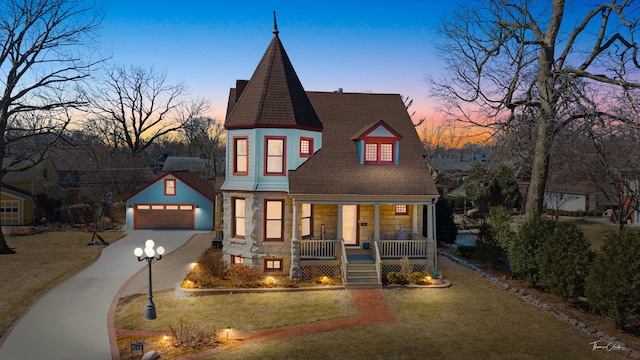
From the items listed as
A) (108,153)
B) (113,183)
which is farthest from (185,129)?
(113,183)

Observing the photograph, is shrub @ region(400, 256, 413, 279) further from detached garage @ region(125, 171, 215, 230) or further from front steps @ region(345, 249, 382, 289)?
detached garage @ region(125, 171, 215, 230)

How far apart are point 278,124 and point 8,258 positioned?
57.4 ft

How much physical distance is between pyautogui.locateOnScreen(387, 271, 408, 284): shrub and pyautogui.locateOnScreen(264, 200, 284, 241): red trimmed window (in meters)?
5.13

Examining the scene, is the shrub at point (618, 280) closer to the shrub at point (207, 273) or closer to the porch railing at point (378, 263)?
the porch railing at point (378, 263)

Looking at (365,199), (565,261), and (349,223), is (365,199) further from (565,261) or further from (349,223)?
(565,261)

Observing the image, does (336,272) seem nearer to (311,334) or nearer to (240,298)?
(240,298)

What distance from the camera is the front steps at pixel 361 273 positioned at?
17406mm

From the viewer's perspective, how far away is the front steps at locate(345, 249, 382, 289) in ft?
57.1

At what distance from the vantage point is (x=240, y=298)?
16078 mm

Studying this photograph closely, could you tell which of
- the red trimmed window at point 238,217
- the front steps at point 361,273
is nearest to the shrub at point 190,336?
the front steps at point 361,273

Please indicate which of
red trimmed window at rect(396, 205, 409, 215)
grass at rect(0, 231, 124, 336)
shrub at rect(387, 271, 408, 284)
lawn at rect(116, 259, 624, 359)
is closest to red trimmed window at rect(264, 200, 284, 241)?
lawn at rect(116, 259, 624, 359)

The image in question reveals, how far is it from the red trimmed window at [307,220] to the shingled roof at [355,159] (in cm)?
154

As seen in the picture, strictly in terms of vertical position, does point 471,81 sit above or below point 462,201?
above

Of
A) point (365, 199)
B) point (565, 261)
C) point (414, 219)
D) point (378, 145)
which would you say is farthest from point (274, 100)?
point (565, 261)
